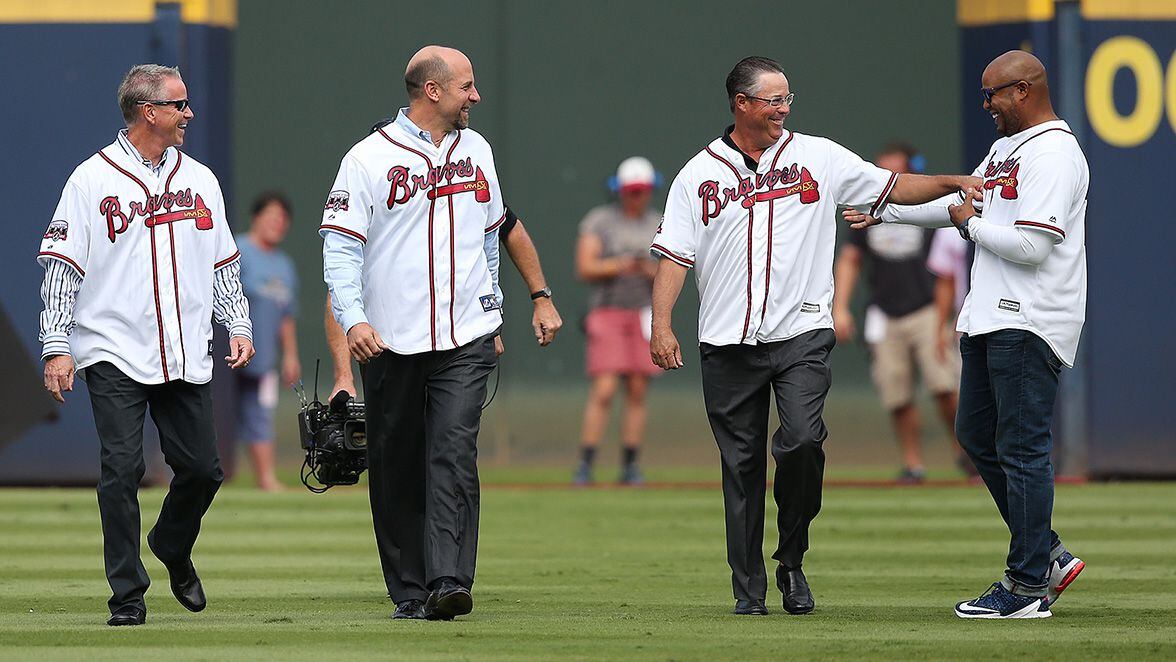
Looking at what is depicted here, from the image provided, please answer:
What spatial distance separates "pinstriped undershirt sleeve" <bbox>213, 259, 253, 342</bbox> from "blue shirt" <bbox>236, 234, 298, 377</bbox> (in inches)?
254

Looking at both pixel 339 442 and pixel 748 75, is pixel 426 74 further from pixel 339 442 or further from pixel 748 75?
pixel 339 442

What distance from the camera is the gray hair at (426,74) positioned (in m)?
7.50

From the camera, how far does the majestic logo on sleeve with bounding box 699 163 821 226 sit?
764 cm

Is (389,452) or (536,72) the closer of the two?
(389,452)

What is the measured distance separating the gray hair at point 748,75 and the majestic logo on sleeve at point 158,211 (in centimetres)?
203

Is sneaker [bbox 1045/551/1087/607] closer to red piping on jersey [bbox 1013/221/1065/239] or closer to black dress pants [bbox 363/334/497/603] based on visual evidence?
red piping on jersey [bbox 1013/221/1065/239]

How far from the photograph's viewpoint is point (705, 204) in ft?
25.3

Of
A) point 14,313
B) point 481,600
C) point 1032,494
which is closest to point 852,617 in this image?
point 1032,494

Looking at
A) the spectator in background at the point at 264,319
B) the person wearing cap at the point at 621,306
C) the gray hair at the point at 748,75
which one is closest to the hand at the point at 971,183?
the gray hair at the point at 748,75

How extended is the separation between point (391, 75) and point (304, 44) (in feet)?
2.50

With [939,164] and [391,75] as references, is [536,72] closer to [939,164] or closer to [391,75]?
[391,75]

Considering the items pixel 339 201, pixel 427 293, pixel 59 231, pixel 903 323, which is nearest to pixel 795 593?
pixel 427 293

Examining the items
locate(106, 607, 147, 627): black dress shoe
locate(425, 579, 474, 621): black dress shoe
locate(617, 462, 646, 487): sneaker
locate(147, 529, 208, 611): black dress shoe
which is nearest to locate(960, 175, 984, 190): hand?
locate(425, 579, 474, 621): black dress shoe

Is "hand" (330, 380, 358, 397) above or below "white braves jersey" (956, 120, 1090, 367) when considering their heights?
below
